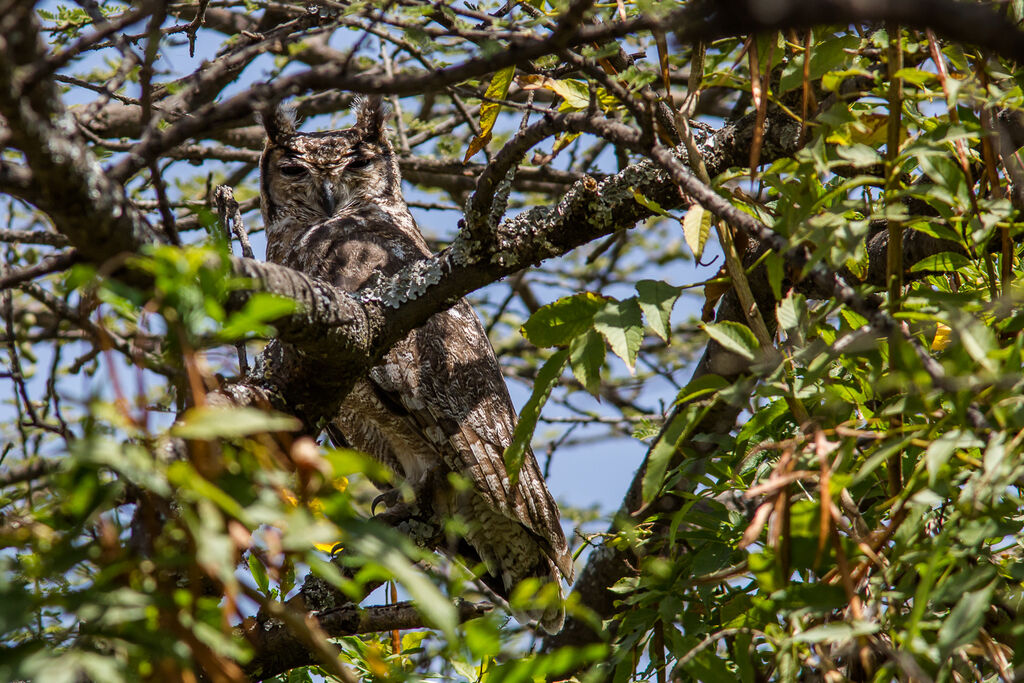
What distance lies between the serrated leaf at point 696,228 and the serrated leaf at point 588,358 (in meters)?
0.20

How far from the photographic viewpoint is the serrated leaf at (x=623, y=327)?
48.2 inches

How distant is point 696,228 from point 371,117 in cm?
332

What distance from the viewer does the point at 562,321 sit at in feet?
4.45

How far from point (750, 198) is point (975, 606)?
2.51ft

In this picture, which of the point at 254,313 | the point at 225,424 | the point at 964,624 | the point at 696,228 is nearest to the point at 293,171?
the point at 696,228

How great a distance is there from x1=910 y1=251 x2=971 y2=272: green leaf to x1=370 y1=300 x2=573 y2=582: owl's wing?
162 cm

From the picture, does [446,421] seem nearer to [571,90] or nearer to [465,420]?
[465,420]

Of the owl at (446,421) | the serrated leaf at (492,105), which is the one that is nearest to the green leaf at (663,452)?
the serrated leaf at (492,105)

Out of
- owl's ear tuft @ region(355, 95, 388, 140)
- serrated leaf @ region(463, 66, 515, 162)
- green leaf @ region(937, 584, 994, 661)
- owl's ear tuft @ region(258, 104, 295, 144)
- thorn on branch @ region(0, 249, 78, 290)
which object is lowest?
green leaf @ region(937, 584, 994, 661)

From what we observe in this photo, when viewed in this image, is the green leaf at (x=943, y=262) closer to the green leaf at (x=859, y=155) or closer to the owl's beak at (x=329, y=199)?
the green leaf at (x=859, y=155)

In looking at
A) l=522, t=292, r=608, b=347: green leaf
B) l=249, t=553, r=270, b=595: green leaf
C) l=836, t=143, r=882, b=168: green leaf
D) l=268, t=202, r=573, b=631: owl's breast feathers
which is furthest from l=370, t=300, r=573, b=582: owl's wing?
l=836, t=143, r=882, b=168: green leaf

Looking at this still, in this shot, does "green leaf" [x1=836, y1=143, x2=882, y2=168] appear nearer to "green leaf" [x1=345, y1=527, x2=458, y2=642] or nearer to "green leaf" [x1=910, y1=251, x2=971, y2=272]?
"green leaf" [x1=910, y1=251, x2=971, y2=272]

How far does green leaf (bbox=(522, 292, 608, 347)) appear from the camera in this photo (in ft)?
4.42

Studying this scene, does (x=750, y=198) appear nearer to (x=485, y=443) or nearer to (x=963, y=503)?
(x=963, y=503)
